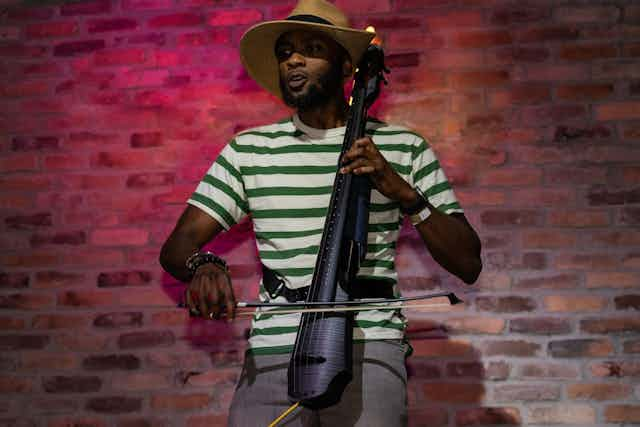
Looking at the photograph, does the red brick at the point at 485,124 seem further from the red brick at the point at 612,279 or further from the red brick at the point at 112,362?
the red brick at the point at 112,362

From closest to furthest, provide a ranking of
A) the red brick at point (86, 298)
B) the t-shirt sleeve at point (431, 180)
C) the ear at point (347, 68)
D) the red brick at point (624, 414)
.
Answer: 1. the t-shirt sleeve at point (431, 180)
2. the ear at point (347, 68)
3. the red brick at point (624, 414)
4. the red brick at point (86, 298)

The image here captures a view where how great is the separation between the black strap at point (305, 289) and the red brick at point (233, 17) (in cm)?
112

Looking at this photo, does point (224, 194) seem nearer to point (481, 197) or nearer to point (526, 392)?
point (481, 197)

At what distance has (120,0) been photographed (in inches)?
98.4

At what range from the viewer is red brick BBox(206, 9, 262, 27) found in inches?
95.9

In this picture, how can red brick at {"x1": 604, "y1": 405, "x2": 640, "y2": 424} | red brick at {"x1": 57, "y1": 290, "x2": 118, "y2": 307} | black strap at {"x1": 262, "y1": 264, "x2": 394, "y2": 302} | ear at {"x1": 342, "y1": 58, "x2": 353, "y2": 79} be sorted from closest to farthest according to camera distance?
black strap at {"x1": 262, "y1": 264, "x2": 394, "y2": 302}
ear at {"x1": 342, "y1": 58, "x2": 353, "y2": 79}
red brick at {"x1": 604, "y1": 405, "x2": 640, "y2": 424}
red brick at {"x1": 57, "y1": 290, "x2": 118, "y2": 307}

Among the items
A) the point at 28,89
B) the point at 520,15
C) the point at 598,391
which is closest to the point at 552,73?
the point at 520,15

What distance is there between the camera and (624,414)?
217cm

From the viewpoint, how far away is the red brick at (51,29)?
2.51 m

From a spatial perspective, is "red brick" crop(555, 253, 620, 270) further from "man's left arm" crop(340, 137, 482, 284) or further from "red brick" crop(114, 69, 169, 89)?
"red brick" crop(114, 69, 169, 89)

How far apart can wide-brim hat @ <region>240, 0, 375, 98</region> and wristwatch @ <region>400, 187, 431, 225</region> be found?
0.49 metres

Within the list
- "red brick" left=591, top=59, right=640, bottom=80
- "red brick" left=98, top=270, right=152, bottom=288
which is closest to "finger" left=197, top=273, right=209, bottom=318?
"red brick" left=98, top=270, right=152, bottom=288

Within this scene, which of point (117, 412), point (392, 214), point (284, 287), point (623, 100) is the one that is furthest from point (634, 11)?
point (117, 412)

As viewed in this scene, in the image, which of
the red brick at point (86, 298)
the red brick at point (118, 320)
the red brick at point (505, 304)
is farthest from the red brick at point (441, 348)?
the red brick at point (86, 298)
